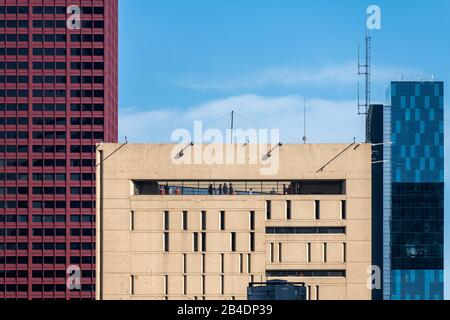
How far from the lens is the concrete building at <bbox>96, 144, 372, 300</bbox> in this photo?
385 ft

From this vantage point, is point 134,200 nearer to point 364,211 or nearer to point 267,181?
point 267,181

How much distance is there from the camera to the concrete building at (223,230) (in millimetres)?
117312

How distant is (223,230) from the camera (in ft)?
387

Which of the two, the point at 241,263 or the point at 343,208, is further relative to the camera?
the point at 343,208

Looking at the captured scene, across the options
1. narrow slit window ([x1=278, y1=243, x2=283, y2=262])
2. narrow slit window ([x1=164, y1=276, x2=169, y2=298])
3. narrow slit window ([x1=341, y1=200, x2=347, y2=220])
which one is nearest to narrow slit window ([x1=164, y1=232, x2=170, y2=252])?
narrow slit window ([x1=164, y1=276, x2=169, y2=298])

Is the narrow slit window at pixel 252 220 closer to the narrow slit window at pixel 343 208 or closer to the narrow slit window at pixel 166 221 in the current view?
the narrow slit window at pixel 166 221

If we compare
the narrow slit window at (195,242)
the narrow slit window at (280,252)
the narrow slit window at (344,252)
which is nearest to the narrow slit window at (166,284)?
the narrow slit window at (195,242)

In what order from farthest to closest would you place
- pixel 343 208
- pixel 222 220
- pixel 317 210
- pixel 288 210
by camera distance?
pixel 343 208, pixel 222 220, pixel 288 210, pixel 317 210

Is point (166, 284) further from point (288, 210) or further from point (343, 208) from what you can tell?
point (343, 208)

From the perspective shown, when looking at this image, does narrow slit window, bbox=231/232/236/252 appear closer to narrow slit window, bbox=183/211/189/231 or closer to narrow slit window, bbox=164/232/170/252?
narrow slit window, bbox=183/211/189/231

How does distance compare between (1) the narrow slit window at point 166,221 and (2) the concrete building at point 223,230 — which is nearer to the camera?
(2) the concrete building at point 223,230

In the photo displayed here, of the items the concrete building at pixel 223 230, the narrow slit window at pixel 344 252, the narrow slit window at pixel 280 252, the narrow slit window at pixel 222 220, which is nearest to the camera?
the concrete building at pixel 223 230

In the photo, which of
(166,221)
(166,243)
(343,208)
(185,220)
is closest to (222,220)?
(185,220)
